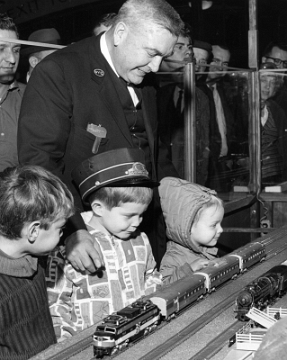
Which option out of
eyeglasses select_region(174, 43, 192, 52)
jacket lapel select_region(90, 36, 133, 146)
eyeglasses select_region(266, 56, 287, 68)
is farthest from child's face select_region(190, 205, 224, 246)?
eyeglasses select_region(266, 56, 287, 68)

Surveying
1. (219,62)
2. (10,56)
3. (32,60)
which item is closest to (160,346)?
(10,56)

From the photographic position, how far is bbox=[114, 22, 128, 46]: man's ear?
12.6 feet

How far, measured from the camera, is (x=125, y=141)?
397cm

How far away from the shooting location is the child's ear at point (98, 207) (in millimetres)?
3576

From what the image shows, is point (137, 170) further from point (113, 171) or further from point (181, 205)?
point (181, 205)

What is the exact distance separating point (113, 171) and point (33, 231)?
684 millimetres

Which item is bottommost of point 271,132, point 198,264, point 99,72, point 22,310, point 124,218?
point 271,132

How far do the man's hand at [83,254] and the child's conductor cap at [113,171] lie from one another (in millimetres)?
279

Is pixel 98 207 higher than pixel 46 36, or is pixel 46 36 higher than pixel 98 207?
pixel 46 36

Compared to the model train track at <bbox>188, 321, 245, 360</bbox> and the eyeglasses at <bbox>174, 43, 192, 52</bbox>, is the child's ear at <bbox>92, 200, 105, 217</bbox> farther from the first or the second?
the eyeglasses at <bbox>174, 43, 192, 52</bbox>

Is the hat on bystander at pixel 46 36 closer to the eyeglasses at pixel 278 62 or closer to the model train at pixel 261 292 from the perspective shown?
the model train at pixel 261 292

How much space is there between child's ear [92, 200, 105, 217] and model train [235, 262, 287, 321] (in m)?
0.77

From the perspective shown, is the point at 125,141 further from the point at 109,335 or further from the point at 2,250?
the point at 109,335

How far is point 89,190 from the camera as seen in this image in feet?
11.6
